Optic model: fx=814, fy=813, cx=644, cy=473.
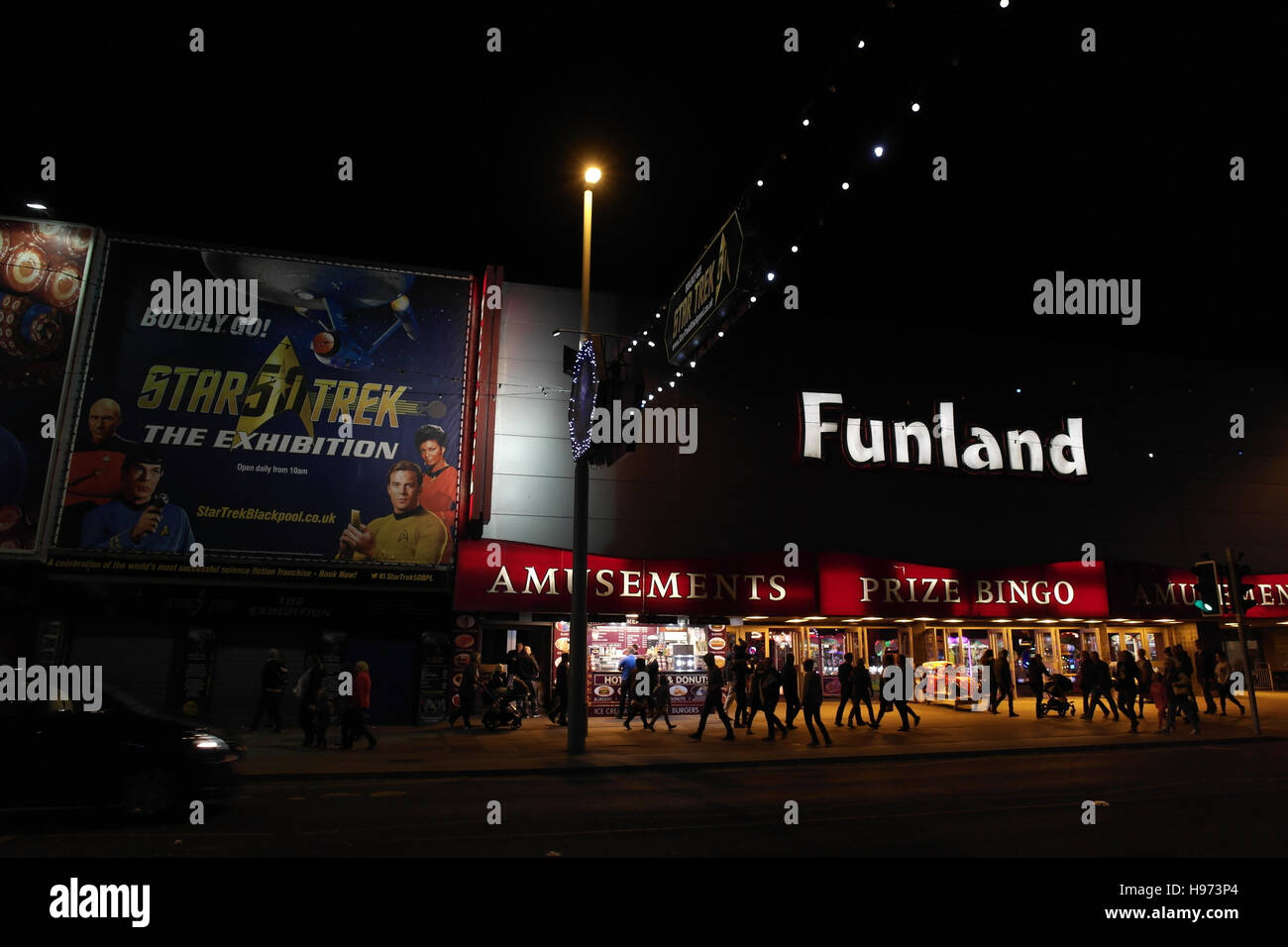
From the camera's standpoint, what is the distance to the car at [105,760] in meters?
7.88

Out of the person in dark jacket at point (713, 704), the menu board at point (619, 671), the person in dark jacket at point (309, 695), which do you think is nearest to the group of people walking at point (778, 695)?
the person in dark jacket at point (713, 704)

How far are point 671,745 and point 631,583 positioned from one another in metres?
4.71

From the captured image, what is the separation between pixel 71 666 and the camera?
18.1 m

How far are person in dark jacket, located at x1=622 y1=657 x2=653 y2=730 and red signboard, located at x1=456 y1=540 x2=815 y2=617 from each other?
1477 millimetres

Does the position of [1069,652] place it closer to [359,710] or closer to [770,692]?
[770,692]

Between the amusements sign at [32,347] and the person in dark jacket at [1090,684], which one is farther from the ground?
the amusements sign at [32,347]

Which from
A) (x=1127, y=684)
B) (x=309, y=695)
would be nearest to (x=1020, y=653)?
(x=1127, y=684)

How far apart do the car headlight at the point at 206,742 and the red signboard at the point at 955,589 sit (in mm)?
15023

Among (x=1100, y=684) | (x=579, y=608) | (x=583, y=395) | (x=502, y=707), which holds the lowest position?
(x=502, y=707)

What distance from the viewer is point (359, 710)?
14.9m

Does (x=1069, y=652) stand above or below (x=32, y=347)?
below

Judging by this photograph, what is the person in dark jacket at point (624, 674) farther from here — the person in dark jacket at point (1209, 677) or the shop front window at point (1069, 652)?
the shop front window at point (1069, 652)

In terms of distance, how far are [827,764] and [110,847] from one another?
10.2 meters
